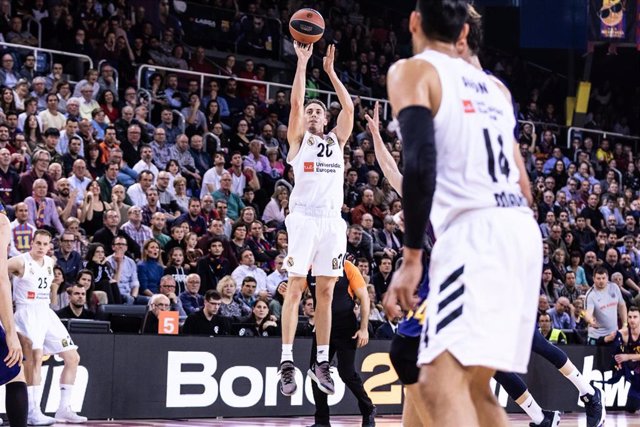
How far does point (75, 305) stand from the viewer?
1161 cm

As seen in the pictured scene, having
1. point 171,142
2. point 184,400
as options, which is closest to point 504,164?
point 184,400

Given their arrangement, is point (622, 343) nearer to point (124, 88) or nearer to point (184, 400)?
point (184, 400)

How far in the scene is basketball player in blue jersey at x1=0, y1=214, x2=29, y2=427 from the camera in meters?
6.54

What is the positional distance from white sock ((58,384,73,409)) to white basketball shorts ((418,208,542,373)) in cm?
681

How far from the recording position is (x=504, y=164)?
425 cm

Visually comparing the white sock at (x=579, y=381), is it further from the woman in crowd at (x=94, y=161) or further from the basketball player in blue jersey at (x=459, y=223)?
the woman in crowd at (x=94, y=161)

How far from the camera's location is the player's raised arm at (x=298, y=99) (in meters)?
9.00

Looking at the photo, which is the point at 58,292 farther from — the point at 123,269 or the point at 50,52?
the point at 50,52

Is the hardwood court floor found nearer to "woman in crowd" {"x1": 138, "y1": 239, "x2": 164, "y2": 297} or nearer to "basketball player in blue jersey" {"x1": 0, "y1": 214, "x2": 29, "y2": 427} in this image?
"woman in crowd" {"x1": 138, "y1": 239, "x2": 164, "y2": 297}

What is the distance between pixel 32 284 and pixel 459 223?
22.8 feet

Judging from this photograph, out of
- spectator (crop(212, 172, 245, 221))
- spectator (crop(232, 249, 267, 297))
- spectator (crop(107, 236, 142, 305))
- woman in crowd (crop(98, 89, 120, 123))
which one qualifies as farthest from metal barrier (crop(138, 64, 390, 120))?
spectator (crop(107, 236, 142, 305))

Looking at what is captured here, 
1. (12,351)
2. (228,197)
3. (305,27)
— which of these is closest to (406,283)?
(12,351)

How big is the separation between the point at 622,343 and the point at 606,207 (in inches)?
255

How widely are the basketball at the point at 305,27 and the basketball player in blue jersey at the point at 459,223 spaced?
481cm
